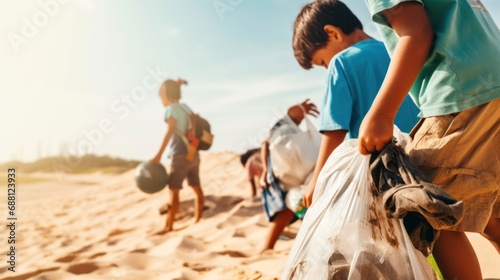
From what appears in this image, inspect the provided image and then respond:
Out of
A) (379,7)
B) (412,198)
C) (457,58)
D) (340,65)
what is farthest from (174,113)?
(412,198)

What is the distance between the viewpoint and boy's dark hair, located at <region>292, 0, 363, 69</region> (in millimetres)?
2055

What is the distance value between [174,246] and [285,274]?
7.48 ft

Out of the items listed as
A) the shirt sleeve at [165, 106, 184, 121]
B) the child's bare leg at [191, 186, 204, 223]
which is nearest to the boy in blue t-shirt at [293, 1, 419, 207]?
the shirt sleeve at [165, 106, 184, 121]

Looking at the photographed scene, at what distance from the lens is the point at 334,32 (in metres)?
2.05

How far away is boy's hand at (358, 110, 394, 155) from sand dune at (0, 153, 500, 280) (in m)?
1.19

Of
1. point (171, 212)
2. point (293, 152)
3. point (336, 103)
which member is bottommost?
point (171, 212)

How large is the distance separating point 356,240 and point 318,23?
113 centimetres

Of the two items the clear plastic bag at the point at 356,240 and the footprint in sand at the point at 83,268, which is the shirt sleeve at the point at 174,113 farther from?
the clear plastic bag at the point at 356,240

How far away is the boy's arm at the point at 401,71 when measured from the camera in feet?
4.17

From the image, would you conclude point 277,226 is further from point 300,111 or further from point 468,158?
point 468,158

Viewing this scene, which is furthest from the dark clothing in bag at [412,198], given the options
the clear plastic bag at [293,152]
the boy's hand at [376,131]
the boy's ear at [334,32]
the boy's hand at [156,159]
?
the boy's hand at [156,159]

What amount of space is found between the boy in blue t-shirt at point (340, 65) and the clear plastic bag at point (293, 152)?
4.01 feet

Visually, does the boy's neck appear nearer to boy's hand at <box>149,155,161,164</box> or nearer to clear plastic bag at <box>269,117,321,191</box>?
clear plastic bag at <box>269,117,321,191</box>

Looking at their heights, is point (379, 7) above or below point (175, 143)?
above
